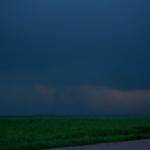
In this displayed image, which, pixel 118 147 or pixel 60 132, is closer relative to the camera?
pixel 118 147

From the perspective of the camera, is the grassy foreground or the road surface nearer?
the road surface

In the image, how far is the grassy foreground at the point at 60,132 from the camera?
38.1 feet

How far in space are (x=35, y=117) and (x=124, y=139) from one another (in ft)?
21.5

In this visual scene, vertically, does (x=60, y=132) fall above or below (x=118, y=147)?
above

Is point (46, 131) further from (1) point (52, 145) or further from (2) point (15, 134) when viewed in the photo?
(1) point (52, 145)

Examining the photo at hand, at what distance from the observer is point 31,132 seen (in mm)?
13773

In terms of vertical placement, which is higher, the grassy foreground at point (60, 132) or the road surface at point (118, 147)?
the grassy foreground at point (60, 132)

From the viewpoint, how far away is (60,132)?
45.6 ft

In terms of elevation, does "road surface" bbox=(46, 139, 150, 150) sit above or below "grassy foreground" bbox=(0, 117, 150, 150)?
below

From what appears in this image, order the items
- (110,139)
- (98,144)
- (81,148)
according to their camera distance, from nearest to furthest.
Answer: (81,148) → (98,144) → (110,139)

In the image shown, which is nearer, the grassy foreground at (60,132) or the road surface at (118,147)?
the road surface at (118,147)

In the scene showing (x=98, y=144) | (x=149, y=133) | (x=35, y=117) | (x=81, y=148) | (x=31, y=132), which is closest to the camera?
(x=81, y=148)

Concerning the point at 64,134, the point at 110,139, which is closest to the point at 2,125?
the point at 64,134

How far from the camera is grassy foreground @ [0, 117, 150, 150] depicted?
38.1 feet
